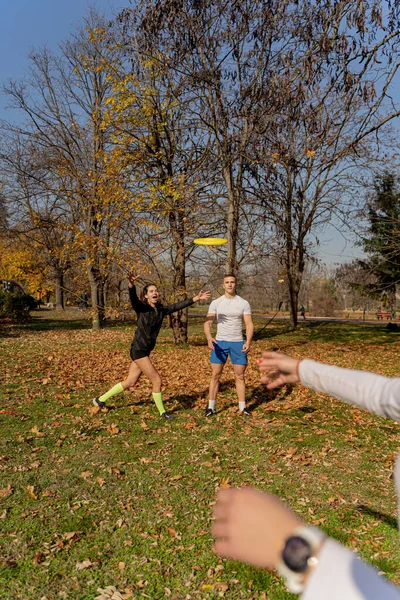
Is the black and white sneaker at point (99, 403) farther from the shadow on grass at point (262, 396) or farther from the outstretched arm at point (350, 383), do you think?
the outstretched arm at point (350, 383)

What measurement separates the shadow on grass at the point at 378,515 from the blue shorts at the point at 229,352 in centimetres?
318

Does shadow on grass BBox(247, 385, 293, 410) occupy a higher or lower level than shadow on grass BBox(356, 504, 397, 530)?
higher

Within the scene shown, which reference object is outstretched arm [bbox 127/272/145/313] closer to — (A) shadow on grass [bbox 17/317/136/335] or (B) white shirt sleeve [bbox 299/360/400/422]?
(B) white shirt sleeve [bbox 299/360/400/422]

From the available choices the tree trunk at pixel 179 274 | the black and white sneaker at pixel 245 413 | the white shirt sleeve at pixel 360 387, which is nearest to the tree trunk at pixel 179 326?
the tree trunk at pixel 179 274

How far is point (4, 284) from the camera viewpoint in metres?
27.5

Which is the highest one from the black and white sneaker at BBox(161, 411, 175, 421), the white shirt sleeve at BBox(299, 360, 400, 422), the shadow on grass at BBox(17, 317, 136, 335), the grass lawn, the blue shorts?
the white shirt sleeve at BBox(299, 360, 400, 422)

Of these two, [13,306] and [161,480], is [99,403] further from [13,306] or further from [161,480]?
[13,306]

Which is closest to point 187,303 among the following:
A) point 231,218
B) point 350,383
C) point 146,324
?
point 146,324

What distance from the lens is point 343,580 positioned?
720 mm

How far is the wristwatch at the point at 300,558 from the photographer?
2.60 feet

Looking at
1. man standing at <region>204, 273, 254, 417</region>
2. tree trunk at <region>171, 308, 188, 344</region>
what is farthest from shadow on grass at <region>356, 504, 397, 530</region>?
tree trunk at <region>171, 308, 188, 344</region>

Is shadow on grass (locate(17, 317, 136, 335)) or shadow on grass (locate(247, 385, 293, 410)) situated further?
shadow on grass (locate(17, 317, 136, 335))

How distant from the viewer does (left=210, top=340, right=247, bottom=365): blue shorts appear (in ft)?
24.0

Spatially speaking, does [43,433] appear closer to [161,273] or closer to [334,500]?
[334,500]
